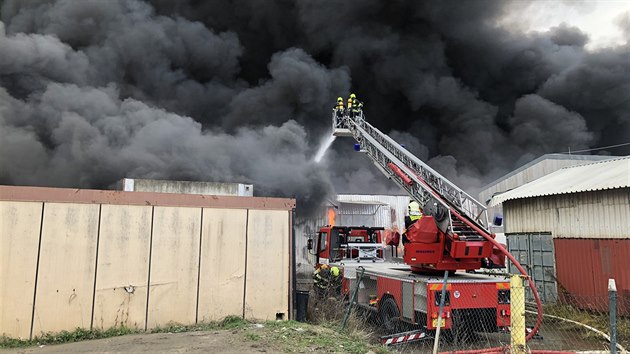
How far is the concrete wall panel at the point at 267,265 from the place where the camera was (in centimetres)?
715

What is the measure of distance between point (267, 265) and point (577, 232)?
800 centimetres

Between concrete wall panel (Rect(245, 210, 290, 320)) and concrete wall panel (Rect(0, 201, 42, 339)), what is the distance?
3065 millimetres

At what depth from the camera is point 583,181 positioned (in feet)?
35.7

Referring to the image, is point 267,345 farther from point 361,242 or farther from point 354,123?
point 354,123

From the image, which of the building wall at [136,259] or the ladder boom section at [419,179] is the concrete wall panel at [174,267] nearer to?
the building wall at [136,259]

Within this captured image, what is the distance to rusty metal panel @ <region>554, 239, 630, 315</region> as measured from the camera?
9406 mm

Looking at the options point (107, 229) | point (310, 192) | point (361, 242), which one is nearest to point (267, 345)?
point (107, 229)

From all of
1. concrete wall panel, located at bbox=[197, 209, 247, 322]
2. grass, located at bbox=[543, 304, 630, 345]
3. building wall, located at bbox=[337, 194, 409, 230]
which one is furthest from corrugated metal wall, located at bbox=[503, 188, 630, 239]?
building wall, located at bbox=[337, 194, 409, 230]

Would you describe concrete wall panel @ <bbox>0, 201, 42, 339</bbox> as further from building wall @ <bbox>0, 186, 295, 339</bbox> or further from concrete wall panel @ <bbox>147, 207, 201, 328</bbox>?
concrete wall panel @ <bbox>147, 207, 201, 328</bbox>

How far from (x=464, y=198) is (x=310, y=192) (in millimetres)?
10415

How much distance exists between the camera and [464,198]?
29.5ft

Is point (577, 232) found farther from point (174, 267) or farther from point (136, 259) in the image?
point (136, 259)

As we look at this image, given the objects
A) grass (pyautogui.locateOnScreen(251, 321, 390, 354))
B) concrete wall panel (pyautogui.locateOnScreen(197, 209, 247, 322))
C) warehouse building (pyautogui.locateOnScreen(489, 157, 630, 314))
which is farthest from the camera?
warehouse building (pyautogui.locateOnScreen(489, 157, 630, 314))

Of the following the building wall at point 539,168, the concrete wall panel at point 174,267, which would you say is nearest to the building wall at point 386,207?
the building wall at point 539,168
